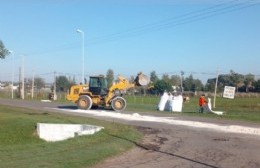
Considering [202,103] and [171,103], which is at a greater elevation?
[202,103]

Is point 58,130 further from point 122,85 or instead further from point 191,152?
point 122,85

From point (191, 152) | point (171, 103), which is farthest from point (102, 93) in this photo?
point (191, 152)

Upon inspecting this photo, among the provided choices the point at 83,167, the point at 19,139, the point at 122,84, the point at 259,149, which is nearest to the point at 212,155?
the point at 259,149

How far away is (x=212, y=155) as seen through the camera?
14234 mm

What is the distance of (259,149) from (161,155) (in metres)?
3.62

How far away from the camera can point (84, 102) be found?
124ft

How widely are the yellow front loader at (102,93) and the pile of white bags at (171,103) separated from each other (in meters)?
2.96

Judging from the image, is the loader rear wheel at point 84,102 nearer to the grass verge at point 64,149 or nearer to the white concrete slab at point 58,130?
the grass verge at point 64,149

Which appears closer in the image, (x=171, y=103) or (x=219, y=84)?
(x=171, y=103)

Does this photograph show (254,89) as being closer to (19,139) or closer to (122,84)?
(122,84)

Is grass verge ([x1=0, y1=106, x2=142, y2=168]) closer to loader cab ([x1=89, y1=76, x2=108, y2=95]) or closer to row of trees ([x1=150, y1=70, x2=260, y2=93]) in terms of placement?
loader cab ([x1=89, y1=76, x2=108, y2=95])

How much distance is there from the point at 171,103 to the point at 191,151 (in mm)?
23516

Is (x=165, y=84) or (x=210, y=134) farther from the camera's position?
(x=165, y=84)

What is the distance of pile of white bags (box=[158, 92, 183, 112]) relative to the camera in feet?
126
